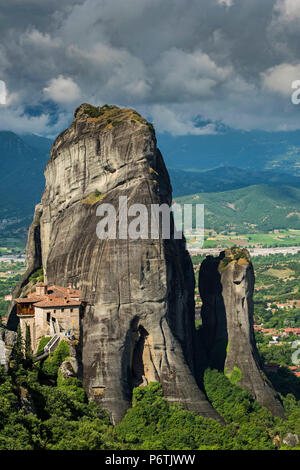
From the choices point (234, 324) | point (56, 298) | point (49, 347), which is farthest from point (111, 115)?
point (49, 347)

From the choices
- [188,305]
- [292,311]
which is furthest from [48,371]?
[292,311]

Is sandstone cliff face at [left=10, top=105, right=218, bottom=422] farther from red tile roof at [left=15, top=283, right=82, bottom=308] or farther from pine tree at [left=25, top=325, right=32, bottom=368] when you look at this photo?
pine tree at [left=25, top=325, right=32, bottom=368]

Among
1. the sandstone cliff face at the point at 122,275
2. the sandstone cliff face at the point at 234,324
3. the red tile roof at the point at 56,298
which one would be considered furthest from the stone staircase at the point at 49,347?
the sandstone cliff face at the point at 234,324

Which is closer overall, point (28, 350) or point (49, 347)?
point (28, 350)

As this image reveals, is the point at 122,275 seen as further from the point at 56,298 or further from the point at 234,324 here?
the point at 234,324
